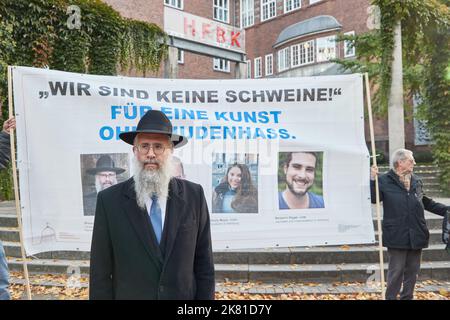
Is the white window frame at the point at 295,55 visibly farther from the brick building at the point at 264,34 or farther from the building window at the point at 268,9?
the building window at the point at 268,9

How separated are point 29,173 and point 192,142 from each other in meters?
1.78

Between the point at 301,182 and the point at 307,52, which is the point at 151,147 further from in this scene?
the point at 307,52

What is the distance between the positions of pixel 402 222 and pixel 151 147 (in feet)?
10.4

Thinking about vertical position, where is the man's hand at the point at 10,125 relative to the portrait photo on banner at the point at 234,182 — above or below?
above

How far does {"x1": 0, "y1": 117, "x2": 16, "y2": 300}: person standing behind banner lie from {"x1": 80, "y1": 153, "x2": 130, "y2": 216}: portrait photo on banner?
0.75m

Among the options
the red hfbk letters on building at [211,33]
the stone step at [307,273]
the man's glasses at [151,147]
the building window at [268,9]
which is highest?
the building window at [268,9]

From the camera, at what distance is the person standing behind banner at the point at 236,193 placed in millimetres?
4637

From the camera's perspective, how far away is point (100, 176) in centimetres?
456

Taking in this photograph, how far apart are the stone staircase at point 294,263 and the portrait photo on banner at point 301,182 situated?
1.77 m

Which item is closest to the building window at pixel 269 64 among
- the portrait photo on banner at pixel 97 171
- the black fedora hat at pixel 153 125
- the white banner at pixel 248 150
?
the white banner at pixel 248 150

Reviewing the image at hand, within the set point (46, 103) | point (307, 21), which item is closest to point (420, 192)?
point (46, 103)

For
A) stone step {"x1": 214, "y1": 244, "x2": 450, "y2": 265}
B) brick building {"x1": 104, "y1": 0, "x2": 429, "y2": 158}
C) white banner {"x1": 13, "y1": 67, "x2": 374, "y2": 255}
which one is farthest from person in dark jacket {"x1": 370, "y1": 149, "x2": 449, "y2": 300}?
brick building {"x1": 104, "y1": 0, "x2": 429, "y2": 158}

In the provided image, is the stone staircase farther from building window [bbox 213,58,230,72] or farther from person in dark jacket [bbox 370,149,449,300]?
building window [bbox 213,58,230,72]
